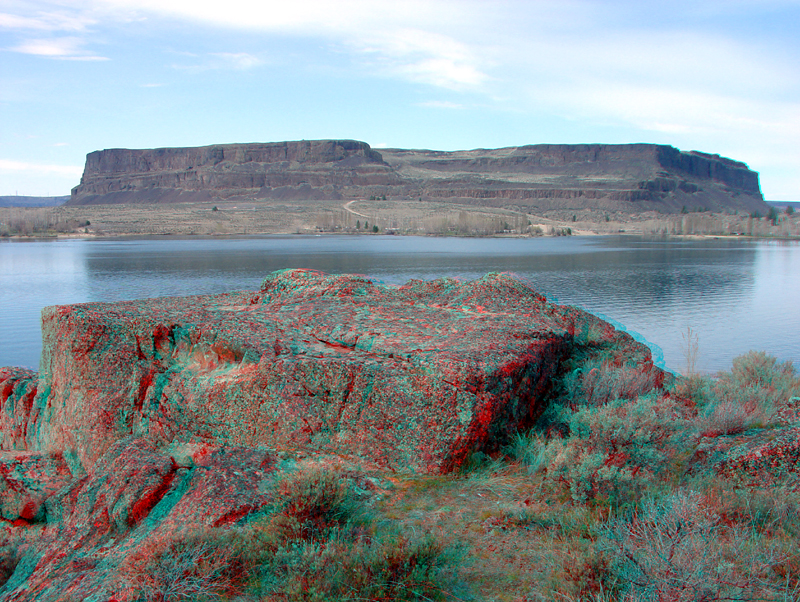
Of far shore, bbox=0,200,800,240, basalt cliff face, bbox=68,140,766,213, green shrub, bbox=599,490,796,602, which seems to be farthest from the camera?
basalt cliff face, bbox=68,140,766,213

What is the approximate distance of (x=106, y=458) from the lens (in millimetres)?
4629

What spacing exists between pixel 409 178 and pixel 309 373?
556 ft

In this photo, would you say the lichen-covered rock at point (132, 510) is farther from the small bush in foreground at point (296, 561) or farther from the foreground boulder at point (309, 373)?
the foreground boulder at point (309, 373)

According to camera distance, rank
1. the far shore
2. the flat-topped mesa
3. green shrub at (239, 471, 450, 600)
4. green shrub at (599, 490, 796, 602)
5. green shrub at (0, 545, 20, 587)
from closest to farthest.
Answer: green shrub at (599, 490, 796, 602), green shrub at (239, 471, 450, 600), green shrub at (0, 545, 20, 587), the far shore, the flat-topped mesa

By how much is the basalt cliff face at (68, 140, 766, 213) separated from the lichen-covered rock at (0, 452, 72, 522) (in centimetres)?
13517

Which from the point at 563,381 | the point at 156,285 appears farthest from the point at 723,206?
the point at 563,381

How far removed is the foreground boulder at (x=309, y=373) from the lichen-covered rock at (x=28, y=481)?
165mm

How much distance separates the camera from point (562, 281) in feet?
107

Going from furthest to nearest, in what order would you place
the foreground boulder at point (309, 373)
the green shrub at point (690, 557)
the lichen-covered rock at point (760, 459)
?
1. the foreground boulder at point (309, 373)
2. the lichen-covered rock at point (760, 459)
3. the green shrub at point (690, 557)

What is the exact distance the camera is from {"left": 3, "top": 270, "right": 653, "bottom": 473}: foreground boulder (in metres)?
4.50

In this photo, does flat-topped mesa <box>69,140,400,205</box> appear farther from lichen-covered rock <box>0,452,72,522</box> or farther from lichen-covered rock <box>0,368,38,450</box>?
lichen-covered rock <box>0,452,72,522</box>

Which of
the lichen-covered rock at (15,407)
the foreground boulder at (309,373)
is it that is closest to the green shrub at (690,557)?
the foreground boulder at (309,373)

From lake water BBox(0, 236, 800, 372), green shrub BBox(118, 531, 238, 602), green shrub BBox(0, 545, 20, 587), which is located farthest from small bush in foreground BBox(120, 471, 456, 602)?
lake water BBox(0, 236, 800, 372)

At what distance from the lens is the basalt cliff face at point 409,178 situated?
149125mm
